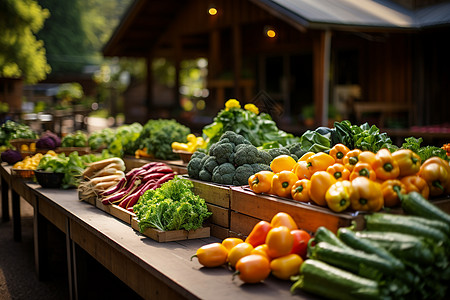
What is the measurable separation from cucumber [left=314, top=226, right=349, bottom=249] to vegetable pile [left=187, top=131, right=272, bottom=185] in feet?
4.41

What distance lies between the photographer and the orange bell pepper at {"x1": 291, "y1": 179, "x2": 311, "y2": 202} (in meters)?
3.04

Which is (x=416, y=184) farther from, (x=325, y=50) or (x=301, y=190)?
(x=325, y=50)

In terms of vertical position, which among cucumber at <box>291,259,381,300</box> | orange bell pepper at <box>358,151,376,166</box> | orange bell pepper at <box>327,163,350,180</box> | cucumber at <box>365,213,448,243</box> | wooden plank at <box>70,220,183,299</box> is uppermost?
orange bell pepper at <box>358,151,376,166</box>

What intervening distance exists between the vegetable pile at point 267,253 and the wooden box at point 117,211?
129 centimetres

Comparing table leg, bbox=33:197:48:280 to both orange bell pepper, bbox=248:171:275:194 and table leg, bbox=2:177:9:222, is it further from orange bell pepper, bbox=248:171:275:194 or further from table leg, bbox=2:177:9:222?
orange bell pepper, bbox=248:171:275:194

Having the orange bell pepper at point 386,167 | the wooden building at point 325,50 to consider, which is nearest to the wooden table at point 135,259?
the orange bell pepper at point 386,167

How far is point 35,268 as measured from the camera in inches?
231

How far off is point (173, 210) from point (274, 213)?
86 cm

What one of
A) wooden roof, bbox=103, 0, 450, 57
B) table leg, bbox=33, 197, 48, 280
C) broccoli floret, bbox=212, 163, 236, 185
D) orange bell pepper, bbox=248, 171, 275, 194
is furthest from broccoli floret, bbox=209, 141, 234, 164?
wooden roof, bbox=103, 0, 450, 57

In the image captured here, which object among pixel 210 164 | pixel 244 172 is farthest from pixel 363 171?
pixel 210 164

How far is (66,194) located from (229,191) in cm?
254

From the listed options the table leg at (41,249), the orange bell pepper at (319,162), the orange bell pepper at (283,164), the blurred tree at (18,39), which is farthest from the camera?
the blurred tree at (18,39)

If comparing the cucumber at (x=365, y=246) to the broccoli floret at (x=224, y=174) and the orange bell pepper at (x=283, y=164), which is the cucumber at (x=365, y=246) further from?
the broccoli floret at (x=224, y=174)

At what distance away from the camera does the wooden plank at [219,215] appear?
372 cm
